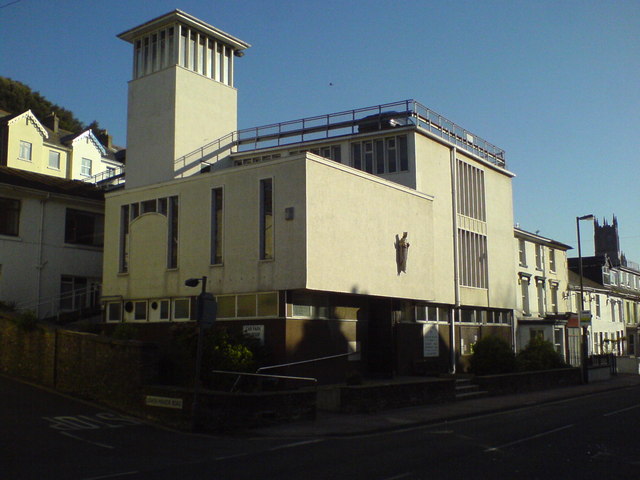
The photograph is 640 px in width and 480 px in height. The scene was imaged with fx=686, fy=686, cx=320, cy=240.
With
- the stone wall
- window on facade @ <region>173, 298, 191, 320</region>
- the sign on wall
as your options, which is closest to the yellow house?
window on facade @ <region>173, 298, 191, 320</region>

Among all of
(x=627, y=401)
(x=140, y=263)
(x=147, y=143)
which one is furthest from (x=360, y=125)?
(x=627, y=401)

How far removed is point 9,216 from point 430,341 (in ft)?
63.7

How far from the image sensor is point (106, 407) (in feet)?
63.5

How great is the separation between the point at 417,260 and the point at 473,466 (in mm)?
17322

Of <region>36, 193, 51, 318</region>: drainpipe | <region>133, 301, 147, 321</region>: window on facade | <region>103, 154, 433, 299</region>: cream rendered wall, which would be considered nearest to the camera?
<region>103, 154, 433, 299</region>: cream rendered wall

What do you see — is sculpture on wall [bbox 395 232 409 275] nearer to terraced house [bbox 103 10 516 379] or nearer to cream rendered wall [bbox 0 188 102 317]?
terraced house [bbox 103 10 516 379]

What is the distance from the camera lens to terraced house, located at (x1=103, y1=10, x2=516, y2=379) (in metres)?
23.8

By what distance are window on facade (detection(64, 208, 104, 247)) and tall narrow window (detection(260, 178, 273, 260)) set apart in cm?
1269

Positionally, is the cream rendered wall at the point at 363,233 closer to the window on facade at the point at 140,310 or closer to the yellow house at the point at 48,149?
the window on facade at the point at 140,310

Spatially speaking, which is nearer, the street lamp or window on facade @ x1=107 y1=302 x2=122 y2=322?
the street lamp

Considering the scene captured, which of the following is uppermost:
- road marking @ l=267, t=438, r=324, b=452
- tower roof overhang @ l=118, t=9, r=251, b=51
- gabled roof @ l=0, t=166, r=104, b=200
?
tower roof overhang @ l=118, t=9, r=251, b=51

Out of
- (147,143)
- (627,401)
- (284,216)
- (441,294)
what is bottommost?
(627,401)

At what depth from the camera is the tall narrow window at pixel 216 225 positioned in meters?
25.5

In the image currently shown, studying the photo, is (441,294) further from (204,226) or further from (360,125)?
(204,226)
